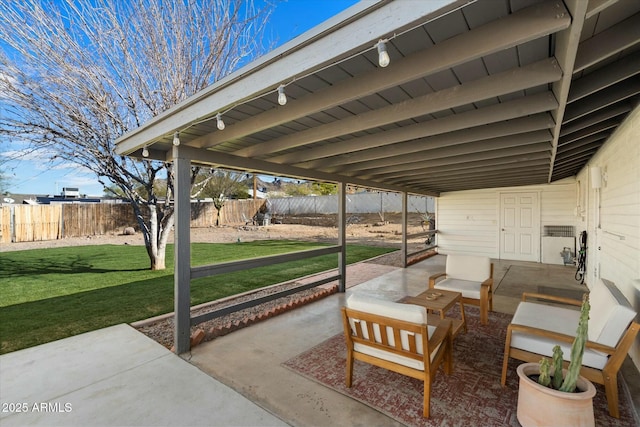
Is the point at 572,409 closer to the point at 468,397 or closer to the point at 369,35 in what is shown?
the point at 468,397

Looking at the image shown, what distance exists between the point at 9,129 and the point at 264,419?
7.50m

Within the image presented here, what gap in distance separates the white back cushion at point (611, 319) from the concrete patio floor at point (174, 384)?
26.5 inches

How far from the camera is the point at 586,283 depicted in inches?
245

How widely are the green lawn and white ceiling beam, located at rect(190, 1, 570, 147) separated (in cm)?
404

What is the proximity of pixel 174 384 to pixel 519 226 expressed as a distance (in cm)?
1009

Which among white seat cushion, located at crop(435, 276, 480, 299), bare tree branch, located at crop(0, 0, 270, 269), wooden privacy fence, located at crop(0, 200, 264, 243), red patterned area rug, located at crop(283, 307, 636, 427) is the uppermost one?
bare tree branch, located at crop(0, 0, 270, 269)

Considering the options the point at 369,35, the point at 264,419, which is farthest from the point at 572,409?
the point at 369,35

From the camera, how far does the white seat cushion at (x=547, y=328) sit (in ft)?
7.55

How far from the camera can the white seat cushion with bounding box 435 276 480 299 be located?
4.26 m

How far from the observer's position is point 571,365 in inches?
75.2

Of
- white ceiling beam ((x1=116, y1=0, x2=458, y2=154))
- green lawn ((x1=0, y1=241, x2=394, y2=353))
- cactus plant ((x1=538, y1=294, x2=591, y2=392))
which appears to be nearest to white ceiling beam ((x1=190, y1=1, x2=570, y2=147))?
white ceiling beam ((x1=116, y1=0, x2=458, y2=154))

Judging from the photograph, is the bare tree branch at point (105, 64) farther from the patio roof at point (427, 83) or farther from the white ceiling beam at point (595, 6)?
the white ceiling beam at point (595, 6)

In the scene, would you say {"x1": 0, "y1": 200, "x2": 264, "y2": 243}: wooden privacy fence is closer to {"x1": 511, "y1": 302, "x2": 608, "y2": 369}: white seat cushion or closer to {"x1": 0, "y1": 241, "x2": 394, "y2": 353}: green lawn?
{"x1": 0, "y1": 241, "x2": 394, "y2": 353}: green lawn

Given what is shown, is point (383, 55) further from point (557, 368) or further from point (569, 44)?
point (557, 368)
